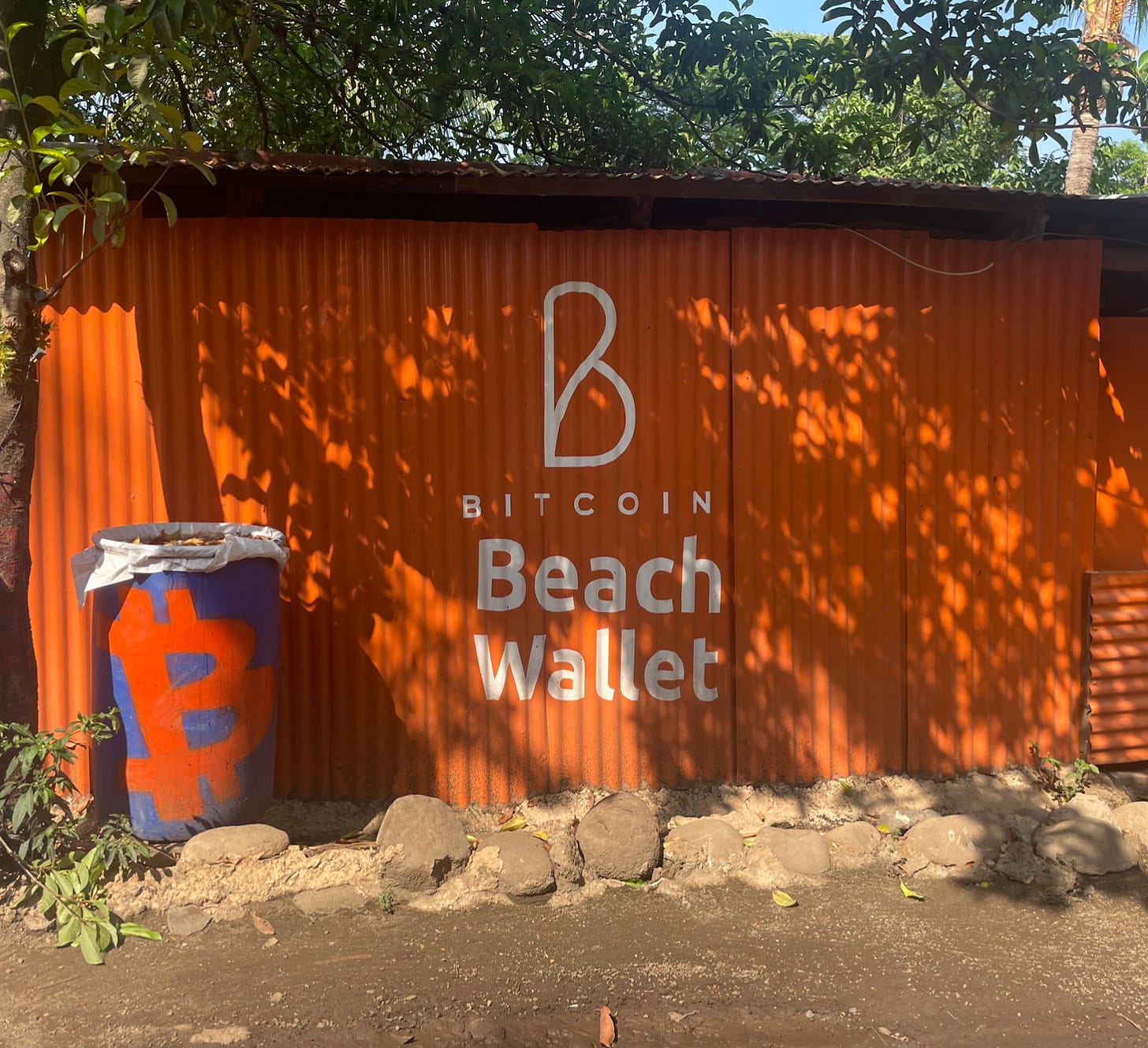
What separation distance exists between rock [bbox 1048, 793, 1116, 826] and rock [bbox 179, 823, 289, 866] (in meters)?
3.64

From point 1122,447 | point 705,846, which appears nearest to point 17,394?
point 705,846

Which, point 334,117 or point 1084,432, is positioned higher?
point 334,117

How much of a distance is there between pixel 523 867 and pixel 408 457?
6.84ft

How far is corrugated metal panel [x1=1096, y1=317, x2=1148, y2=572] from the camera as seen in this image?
5.59 m

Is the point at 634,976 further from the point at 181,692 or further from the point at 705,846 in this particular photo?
the point at 181,692

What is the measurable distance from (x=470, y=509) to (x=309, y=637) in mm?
1053

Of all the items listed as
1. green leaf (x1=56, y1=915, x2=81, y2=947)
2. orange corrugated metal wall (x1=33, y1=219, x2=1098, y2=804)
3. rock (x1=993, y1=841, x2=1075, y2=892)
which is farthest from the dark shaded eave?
rock (x1=993, y1=841, x2=1075, y2=892)

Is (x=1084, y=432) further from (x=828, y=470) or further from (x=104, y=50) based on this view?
(x=104, y=50)

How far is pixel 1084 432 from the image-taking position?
5.30 m

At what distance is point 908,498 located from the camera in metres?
5.11

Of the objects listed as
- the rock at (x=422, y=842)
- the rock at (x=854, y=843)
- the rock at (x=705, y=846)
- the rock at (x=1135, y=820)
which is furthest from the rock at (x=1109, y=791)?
the rock at (x=422, y=842)

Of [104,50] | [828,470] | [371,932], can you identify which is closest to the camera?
[104,50]

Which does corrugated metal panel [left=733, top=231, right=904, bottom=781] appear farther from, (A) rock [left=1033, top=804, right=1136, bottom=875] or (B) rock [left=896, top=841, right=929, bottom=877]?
(A) rock [left=1033, top=804, right=1136, bottom=875]

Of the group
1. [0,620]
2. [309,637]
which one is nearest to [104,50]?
[0,620]
